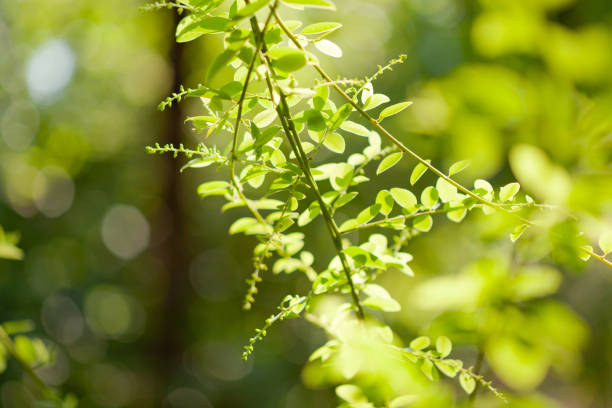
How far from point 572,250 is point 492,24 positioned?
0.15m

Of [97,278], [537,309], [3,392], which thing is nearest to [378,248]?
[537,309]

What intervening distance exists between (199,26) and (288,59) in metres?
0.10

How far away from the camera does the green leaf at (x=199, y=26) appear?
1.16ft

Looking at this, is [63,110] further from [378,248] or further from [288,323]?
[378,248]

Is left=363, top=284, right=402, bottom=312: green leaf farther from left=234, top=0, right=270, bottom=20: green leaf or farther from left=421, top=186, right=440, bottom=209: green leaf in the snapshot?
left=234, top=0, right=270, bottom=20: green leaf

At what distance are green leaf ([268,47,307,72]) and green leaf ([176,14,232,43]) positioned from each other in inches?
2.1

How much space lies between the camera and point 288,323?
327cm

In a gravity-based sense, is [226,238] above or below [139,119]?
below

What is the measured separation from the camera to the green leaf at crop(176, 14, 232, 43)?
1.16 feet

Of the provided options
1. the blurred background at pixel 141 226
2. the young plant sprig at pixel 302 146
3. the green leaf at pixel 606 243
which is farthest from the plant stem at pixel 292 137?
the blurred background at pixel 141 226

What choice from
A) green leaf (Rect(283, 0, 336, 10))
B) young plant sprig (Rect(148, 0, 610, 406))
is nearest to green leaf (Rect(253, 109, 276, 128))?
young plant sprig (Rect(148, 0, 610, 406))

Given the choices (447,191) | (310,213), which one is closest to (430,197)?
(447,191)

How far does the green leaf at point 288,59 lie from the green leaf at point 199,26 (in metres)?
0.05

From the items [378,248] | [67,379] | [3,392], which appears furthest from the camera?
[67,379]
